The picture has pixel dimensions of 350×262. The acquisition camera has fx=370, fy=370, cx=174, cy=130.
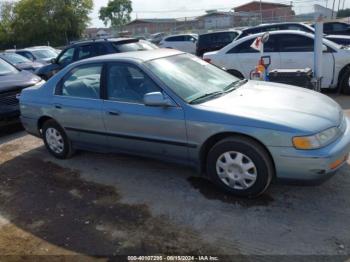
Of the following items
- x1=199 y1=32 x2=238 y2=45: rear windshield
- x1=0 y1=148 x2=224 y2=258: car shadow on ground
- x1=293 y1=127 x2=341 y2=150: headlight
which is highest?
x1=199 y1=32 x2=238 y2=45: rear windshield

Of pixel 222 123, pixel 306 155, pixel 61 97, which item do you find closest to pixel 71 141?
pixel 61 97

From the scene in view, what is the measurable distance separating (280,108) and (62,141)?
10.5 feet

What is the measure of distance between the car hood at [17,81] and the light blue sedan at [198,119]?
2.12 meters

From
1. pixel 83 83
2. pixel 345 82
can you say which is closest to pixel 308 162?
pixel 83 83

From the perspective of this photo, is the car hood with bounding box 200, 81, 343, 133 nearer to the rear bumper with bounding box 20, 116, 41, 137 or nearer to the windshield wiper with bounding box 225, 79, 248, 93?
the windshield wiper with bounding box 225, 79, 248, 93

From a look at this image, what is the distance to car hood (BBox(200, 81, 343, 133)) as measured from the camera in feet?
11.5

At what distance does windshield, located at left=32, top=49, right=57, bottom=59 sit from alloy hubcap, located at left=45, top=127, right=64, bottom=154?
13798mm

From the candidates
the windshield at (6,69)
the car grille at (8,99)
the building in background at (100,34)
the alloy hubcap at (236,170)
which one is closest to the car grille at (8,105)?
the car grille at (8,99)

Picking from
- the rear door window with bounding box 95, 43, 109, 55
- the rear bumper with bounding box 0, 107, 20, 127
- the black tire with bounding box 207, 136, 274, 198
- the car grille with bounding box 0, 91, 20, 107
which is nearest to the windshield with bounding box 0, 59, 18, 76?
the car grille with bounding box 0, 91, 20, 107

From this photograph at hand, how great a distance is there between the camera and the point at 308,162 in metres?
3.40

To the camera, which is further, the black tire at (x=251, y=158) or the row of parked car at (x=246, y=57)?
the row of parked car at (x=246, y=57)

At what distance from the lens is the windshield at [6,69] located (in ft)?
25.8

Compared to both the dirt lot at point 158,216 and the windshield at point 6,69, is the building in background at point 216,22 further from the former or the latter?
the dirt lot at point 158,216

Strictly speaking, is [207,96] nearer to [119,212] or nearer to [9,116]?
[119,212]
